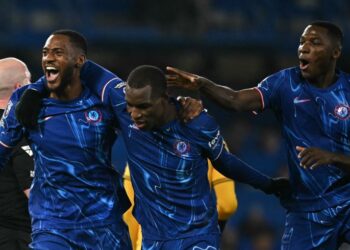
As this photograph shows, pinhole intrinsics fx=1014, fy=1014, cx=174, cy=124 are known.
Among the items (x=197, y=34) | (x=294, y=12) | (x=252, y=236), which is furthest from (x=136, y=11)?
(x=252, y=236)

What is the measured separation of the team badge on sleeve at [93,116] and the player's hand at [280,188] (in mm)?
1167

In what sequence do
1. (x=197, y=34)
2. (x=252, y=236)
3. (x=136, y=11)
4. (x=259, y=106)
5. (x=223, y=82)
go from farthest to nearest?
(x=223, y=82) → (x=136, y=11) → (x=197, y=34) → (x=252, y=236) → (x=259, y=106)

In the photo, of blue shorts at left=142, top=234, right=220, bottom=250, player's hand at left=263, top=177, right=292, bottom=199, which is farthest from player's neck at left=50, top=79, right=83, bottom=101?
player's hand at left=263, top=177, right=292, bottom=199

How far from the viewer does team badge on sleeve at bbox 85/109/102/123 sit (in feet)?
19.5

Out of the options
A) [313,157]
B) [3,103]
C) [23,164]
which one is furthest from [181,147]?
[3,103]

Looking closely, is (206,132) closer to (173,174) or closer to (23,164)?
(173,174)

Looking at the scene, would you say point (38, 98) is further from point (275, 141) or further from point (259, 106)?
point (275, 141)

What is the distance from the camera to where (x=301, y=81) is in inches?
252

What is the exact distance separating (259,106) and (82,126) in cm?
117

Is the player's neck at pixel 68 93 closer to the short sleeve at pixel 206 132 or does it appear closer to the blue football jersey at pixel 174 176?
the blue football jersey at pixel 174 176

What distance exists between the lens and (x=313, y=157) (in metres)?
5.82

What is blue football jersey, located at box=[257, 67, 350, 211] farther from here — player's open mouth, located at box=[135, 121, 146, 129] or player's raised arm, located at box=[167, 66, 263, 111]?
player's open mouth, located at box=[135, 121, 146, 129]

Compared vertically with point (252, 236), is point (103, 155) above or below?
above

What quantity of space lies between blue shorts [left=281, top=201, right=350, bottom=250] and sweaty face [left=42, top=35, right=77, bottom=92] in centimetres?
171
